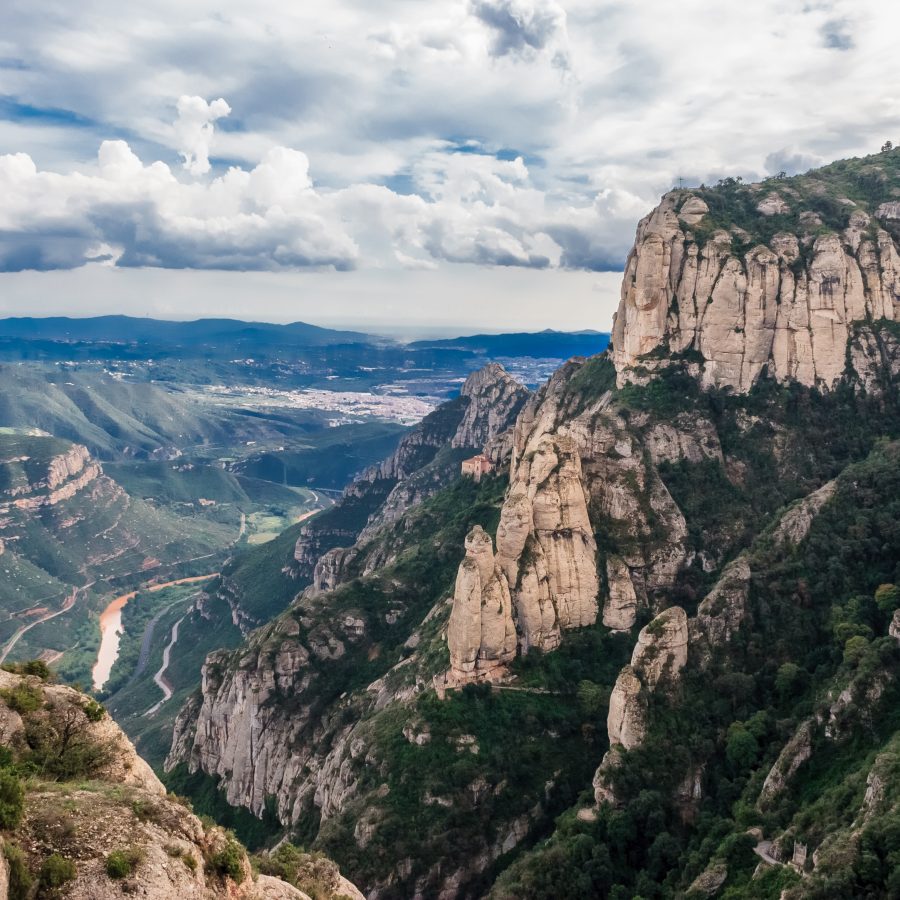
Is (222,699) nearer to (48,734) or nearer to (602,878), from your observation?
(602,878)

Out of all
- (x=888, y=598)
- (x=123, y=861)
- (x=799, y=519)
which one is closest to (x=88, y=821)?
(x=123, y=861)

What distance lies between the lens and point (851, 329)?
12406cm

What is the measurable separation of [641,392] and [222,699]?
7694cm

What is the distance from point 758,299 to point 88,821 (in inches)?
4690

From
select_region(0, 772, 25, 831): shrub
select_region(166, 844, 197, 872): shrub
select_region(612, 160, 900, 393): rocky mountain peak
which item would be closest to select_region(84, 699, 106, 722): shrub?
select_region(0, 772, 25, 831): shrub

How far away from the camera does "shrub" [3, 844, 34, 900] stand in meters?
26.1

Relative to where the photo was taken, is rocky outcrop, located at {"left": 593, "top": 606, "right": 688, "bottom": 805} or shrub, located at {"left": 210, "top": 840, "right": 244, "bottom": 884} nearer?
shrub, located at {"left": 210, "top": 840, "right": 244, "bottom": 884}

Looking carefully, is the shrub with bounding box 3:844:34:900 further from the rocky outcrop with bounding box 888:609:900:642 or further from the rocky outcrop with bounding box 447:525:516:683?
the rocky outcrop with bounding box 888:609:900:642

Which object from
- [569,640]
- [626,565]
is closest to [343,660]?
[569,640]

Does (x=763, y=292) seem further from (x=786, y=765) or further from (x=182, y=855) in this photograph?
(x=182, y=855)

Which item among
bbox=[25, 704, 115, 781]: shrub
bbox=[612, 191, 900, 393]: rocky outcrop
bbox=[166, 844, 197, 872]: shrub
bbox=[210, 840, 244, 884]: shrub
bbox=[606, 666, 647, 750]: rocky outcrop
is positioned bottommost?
bbox=[606, 666, 647, 750]: rocky outcrop

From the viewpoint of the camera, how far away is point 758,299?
125 meters

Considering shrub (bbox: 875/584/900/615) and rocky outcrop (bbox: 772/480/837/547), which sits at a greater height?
rocky outcrop (bbox: 772/480/837/547)

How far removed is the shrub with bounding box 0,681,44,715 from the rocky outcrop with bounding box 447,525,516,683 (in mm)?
53933
